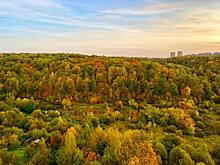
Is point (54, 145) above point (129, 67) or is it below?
below

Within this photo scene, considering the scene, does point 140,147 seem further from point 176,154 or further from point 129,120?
point 129,120

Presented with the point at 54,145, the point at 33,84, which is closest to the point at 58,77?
the point at 33,84

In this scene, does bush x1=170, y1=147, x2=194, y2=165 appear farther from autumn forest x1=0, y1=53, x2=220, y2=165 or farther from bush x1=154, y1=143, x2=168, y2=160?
bush x1=154, y1=143, x2=168, y2=160

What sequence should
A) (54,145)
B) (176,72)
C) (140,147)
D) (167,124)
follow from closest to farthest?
1. (140,147)
2. (54,145)
3. (167,124)
4. (176,72)

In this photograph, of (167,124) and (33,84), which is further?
(33,84)

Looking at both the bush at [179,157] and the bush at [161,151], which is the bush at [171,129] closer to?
the bush at [161,151]

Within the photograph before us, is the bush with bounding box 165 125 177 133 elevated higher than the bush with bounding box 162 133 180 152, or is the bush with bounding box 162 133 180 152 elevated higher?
the bush with bounding box 162 133 180 152

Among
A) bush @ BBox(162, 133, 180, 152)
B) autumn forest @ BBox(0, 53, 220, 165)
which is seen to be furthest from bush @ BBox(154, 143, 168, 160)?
bush @ BBox(162, 133, 180, 152)

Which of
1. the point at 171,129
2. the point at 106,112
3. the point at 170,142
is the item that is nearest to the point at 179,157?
the point at 170,142

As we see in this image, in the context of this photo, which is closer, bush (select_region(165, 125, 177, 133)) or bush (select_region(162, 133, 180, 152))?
bush (select_region(162, 133, 180, 152))

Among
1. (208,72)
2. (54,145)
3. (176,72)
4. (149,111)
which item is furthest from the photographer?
(208,72)
